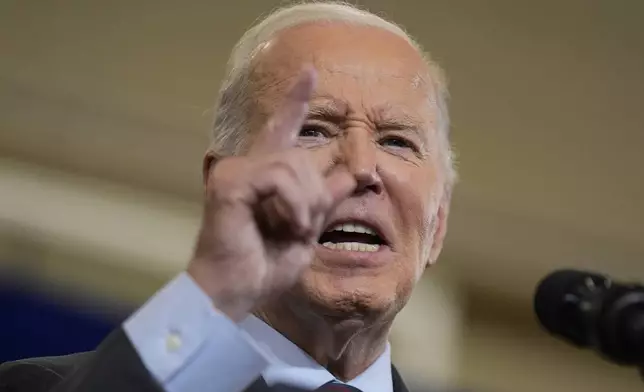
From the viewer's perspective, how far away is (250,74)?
1166 millimetres

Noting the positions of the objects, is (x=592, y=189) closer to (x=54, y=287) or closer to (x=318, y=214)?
(x=54, y=287)

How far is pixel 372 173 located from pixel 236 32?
1.36 m

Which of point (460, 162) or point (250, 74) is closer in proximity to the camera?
point (250, 74)

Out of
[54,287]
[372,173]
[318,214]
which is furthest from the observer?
[54,287]

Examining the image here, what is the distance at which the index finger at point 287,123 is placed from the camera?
2.52 ft

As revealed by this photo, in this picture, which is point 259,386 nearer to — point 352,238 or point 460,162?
→ point 352,238

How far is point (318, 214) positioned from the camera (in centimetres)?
75

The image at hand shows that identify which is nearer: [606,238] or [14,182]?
[14,182]

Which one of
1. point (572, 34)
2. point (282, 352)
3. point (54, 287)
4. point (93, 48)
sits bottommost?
point (54, 287)

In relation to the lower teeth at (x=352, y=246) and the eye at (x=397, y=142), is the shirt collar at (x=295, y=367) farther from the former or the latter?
the eye at (x=397, y=142)

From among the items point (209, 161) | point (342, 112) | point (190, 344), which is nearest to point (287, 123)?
point (190, 344)

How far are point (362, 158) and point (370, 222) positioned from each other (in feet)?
0.25

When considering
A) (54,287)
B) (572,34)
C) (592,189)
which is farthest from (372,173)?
(592,189)

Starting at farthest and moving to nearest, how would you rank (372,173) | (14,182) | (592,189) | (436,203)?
(592,189) → (14,182) → (436,203) → (372,173)
